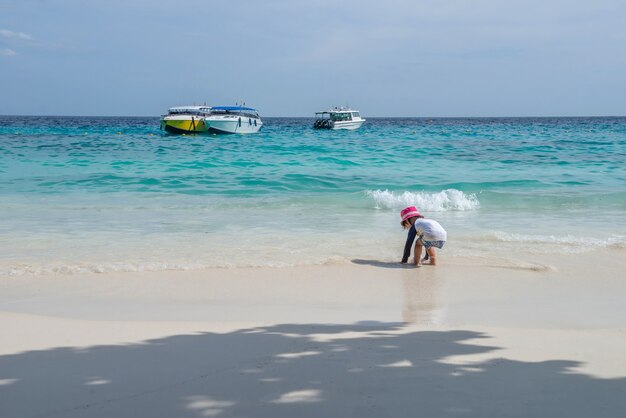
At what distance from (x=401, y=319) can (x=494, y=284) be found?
2.00 meters

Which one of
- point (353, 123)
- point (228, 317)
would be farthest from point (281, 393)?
point (353, 123)

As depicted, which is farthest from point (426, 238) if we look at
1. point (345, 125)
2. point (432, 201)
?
point (345, 125)

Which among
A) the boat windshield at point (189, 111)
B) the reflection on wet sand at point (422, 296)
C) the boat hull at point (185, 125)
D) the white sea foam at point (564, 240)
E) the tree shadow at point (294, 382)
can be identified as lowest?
the reflection on wet sand at point (422, 296)

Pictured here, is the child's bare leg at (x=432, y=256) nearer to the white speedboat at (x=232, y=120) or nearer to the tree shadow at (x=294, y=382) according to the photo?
the tree shadow at (x=294, y=382)

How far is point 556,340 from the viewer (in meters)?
5.13

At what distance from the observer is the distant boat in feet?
164

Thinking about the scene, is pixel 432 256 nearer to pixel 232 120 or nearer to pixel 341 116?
pixel 232 120

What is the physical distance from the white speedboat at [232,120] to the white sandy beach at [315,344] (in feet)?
142

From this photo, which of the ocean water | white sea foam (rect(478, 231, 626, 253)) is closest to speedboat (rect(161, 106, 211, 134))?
the ocean water

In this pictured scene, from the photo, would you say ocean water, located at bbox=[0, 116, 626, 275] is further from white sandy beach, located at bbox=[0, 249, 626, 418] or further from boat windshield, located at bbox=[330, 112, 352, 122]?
boat windshield, located at bbox=[330, 112, 352, 122]

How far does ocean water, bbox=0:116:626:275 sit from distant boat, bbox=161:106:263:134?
20.8m

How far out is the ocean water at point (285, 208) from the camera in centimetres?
937

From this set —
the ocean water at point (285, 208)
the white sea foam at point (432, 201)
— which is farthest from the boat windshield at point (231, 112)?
the white sea foam at point (432, 201)

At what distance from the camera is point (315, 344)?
492 cm
